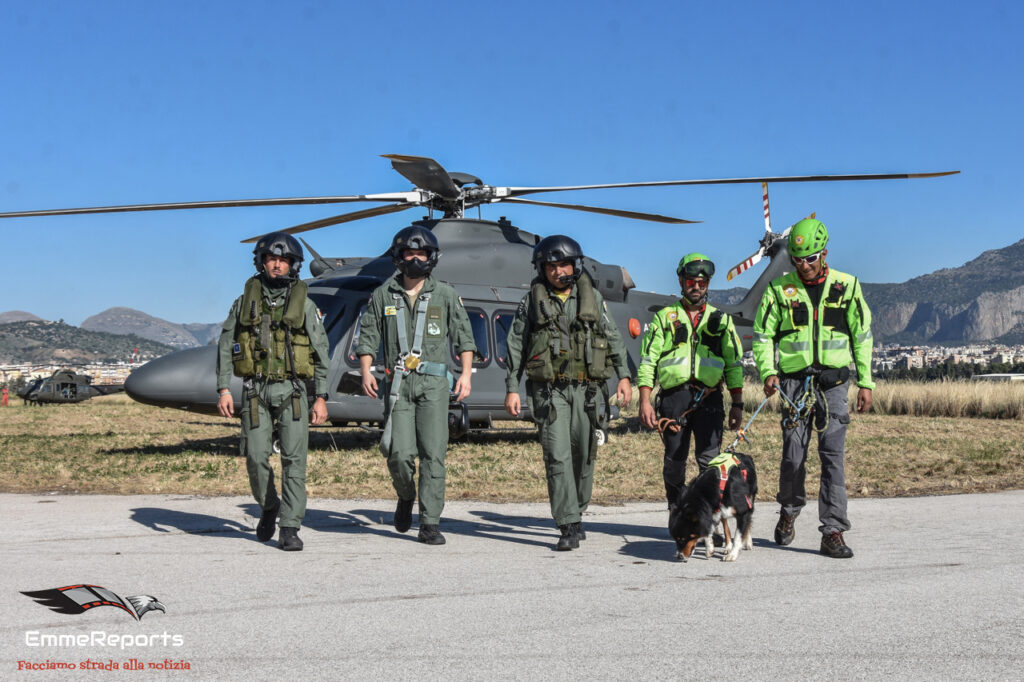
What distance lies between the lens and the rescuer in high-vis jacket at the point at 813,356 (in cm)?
574

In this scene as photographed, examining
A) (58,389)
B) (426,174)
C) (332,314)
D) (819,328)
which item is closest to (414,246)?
(819,328)

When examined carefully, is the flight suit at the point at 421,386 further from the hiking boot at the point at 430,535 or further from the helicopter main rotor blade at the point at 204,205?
the helicopter main rotor blade at the point at 204,205

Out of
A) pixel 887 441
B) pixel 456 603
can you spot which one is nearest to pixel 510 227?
pixel 887 441

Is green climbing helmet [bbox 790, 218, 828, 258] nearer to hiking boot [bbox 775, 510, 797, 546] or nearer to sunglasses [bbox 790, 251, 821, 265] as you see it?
sunglasses [bbox 790, 251, 821, 265]

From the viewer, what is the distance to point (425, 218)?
40.6 ft

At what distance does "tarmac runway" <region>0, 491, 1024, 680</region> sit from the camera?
342 centimetres

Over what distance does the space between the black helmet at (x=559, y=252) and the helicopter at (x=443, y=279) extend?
4.12 metres

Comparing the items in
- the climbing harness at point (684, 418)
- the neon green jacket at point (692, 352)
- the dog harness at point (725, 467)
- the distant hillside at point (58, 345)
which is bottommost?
the dog harness at point (725, 467)

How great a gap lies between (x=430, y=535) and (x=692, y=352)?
6.89ft

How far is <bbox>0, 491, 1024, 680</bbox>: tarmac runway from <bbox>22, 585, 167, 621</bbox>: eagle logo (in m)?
0.07

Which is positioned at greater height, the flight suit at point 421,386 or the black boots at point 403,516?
the flight suit at point 421,386

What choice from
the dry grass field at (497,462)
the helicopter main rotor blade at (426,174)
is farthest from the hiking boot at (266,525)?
the helicopter main rotor blade at (426,174)

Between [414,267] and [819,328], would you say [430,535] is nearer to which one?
[414,267]

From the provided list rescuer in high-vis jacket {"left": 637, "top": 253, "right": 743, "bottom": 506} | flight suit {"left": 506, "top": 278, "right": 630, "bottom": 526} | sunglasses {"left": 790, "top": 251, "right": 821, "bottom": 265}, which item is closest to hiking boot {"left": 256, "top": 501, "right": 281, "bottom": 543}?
flight suit {"left": 506, "top": 278, "right": 630, "bottom": 526}
